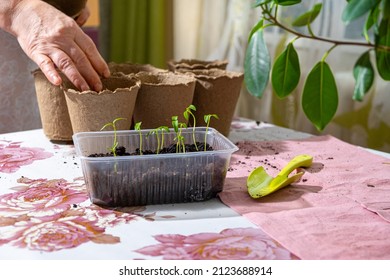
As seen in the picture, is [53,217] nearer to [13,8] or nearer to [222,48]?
[13,8]

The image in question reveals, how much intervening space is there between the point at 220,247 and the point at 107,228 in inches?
6.2

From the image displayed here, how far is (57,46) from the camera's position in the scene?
1070 mm

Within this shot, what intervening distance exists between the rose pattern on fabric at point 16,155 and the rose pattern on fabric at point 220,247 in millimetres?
406

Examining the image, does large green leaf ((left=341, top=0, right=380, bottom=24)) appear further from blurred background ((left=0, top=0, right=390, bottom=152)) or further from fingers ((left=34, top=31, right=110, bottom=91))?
blurred background ((left=0, top=0, right=390, bottom=152))

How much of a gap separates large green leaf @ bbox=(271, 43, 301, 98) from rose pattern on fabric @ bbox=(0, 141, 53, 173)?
1.55ft

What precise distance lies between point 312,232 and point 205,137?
0.28 metres

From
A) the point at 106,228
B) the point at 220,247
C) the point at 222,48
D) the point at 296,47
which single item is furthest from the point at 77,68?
the point at 222,48

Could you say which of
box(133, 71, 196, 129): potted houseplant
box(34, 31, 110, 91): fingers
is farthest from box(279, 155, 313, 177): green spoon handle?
box(34, 31, 110, 91): fingers

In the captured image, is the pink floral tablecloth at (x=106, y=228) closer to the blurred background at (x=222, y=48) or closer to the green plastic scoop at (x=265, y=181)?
the green plastic scoop at (x=265, y=181)

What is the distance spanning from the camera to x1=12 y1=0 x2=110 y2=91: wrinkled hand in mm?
1040
